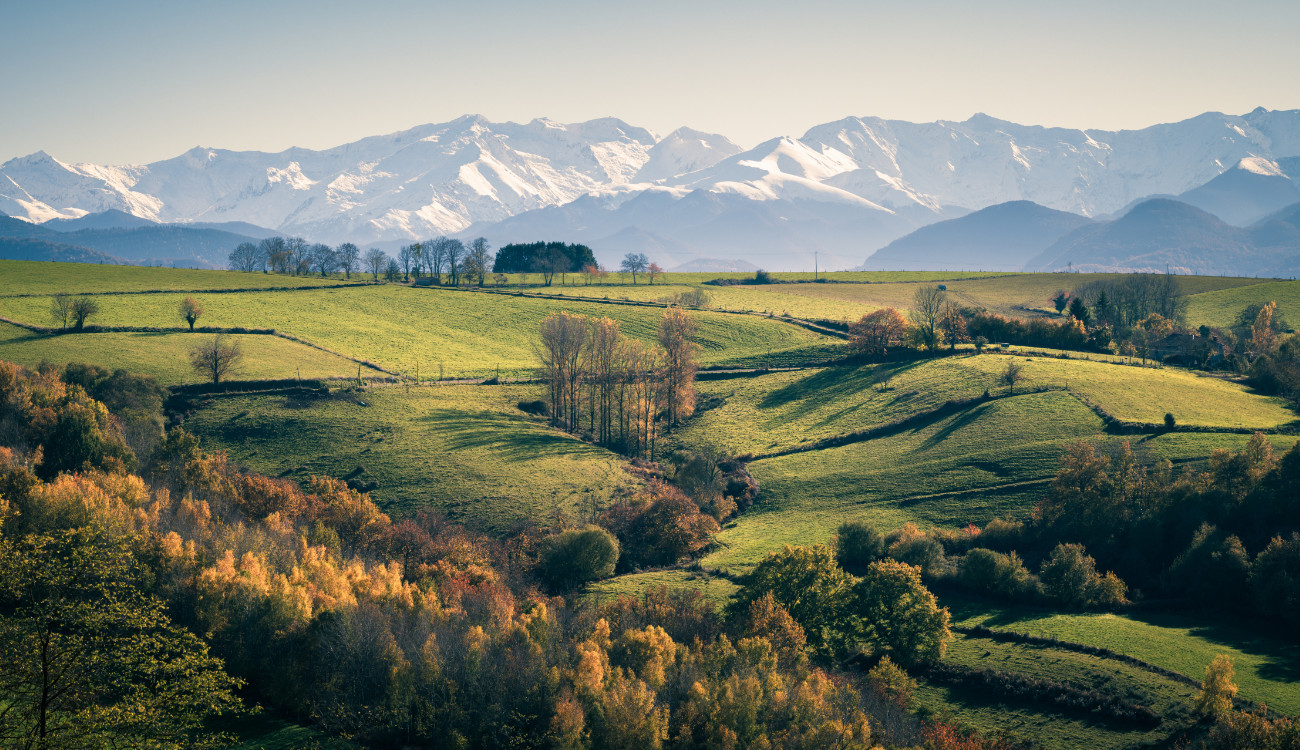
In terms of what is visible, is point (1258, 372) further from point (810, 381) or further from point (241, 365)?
point (241, 365)

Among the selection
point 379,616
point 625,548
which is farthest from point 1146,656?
point 379,616

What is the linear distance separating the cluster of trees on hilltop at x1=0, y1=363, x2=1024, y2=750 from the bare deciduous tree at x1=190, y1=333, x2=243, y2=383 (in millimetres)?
35621

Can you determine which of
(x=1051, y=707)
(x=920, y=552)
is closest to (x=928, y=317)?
(x=920, y=552)

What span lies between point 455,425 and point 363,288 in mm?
89832

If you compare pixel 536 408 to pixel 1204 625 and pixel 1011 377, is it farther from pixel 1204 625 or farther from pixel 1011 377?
pixel 1204 625

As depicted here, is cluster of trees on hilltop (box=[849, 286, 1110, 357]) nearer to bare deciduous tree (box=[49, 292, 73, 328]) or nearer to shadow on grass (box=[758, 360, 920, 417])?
shadow on grass (box=[758, 360, 920, 417])

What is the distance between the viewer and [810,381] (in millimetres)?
129125

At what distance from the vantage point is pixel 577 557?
73.9 m

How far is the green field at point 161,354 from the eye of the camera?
110750 mm

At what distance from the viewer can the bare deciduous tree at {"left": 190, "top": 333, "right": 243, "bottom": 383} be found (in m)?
111

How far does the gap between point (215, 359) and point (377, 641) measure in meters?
74.5

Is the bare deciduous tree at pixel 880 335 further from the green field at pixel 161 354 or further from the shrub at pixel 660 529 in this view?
the green field at pixel 161 354

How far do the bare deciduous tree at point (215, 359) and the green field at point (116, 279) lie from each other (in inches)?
2110

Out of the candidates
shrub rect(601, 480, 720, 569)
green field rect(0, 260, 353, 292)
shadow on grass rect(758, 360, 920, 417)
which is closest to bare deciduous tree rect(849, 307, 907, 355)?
shadow on grass rect(758, 360, 920, 417)
